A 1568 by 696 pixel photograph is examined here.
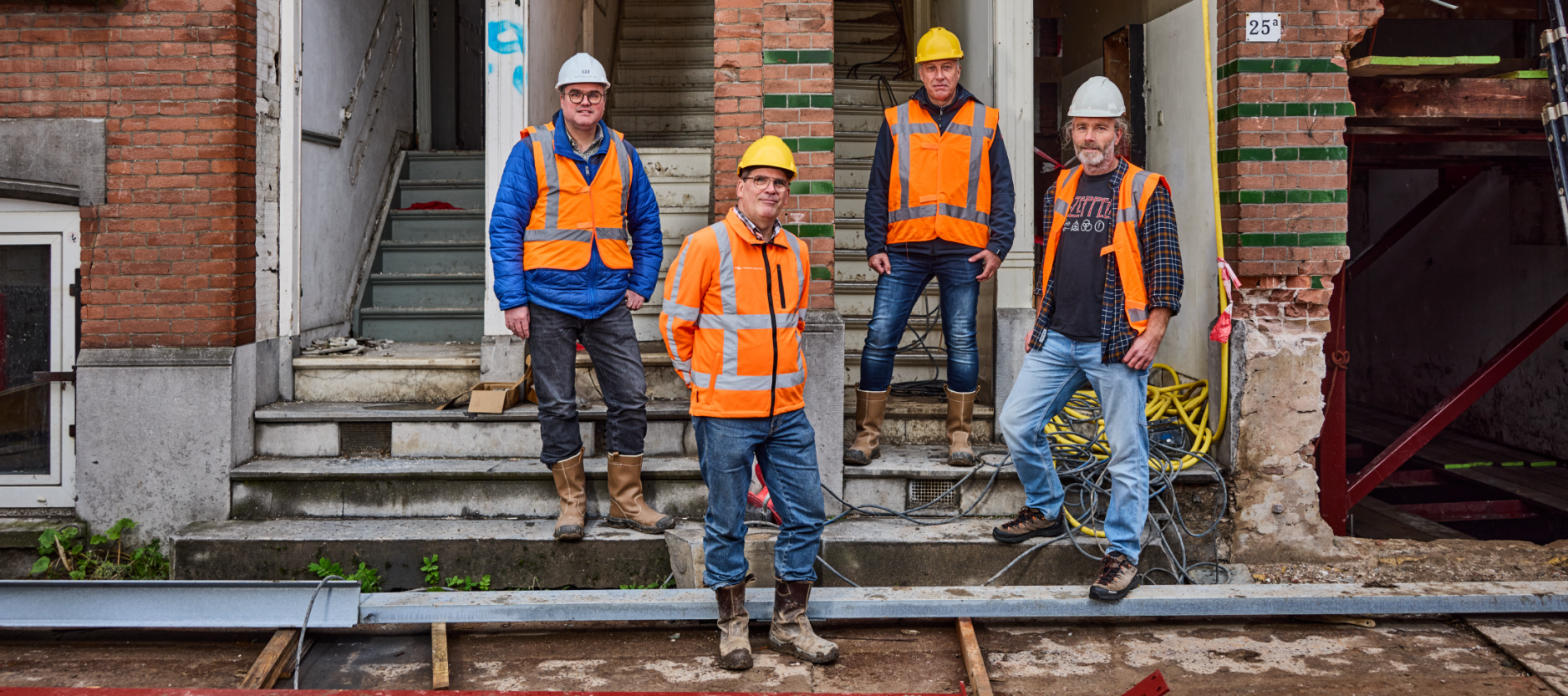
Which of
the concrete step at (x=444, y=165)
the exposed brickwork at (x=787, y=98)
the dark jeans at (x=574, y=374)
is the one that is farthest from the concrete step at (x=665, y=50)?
the dark jeans at (x=574, y=374)

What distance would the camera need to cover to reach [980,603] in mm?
4477

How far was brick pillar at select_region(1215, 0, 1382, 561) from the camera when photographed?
5512mm

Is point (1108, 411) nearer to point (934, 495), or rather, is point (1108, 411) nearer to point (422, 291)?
point (934, 495)

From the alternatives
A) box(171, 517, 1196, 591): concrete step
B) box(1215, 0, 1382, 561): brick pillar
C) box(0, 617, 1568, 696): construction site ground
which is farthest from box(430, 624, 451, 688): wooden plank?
box(1215, 0, 1382, 561): brick pillar

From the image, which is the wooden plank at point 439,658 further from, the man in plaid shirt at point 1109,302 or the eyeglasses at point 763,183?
the man in plaid shirt at point 1109,302

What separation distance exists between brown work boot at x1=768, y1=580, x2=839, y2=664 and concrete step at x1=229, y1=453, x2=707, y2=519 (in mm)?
1545

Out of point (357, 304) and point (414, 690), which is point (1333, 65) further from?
point (357, 304)

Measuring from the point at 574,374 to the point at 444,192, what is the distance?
376 centimetres

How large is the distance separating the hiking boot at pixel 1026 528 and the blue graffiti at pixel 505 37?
4105 mm

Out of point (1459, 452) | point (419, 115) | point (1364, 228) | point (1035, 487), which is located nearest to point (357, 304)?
point (419, 115)

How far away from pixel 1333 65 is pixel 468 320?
5711 mm

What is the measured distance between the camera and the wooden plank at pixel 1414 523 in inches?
287

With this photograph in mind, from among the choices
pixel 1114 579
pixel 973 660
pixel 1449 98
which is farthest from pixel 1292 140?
pixel 973 660

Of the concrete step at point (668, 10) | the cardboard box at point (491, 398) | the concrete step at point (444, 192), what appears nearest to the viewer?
the cardboard box at point (491, 398)
